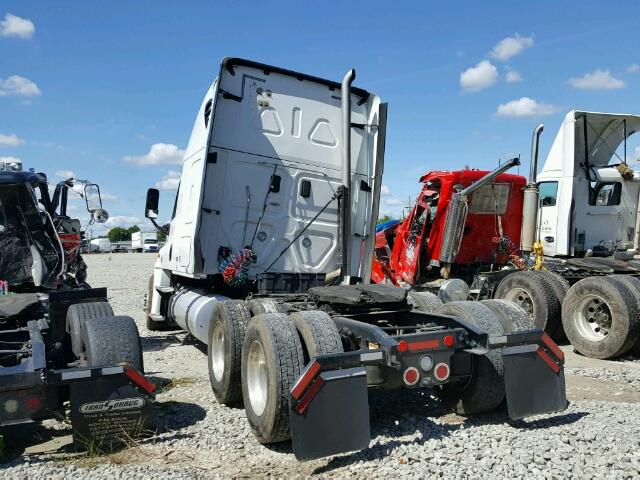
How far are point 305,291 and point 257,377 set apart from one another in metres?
2.88

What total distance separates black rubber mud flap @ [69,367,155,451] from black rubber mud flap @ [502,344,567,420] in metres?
2.75

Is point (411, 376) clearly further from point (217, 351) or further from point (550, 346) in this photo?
point (217, 351)

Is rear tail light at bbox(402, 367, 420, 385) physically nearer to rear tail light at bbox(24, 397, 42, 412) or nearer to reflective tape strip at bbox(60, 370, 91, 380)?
reflective tape strip at bbox(60, 370, 91, 380)

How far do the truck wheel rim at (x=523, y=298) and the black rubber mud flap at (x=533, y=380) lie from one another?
445cm

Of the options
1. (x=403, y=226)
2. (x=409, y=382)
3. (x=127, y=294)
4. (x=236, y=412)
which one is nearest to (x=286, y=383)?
(x=409, y=382)

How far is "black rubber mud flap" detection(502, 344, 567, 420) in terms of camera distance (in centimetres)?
468

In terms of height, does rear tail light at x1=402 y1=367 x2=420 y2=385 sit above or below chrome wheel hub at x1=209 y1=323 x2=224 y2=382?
above

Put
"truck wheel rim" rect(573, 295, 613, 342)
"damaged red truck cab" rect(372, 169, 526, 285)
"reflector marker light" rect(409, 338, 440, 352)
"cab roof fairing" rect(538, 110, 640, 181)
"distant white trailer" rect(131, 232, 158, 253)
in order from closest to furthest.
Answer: "reflector marker light" rect(409, 338, 440, 352)
"truck wheel rim" rect(573, 295, 613, 342)
"cab roof fairing" rect(538, 110, 640, 181)
"damaged red truck cab" rect(372, 169, 526, 285)
"distant white trailer" rect(131, 232, 158, 253)

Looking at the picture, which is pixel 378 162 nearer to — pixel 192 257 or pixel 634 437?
pixel 192 257

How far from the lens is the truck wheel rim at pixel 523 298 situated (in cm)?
925

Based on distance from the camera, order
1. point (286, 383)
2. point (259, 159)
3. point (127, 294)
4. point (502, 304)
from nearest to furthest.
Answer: point (286, 383) → point (502, 304) → point (259, 159) → point (127, 294)

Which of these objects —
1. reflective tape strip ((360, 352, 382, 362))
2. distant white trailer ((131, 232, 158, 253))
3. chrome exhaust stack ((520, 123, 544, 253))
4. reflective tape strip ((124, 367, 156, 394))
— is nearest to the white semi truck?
reflective tape strip ((360, 352, 382, 362))

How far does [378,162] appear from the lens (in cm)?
804

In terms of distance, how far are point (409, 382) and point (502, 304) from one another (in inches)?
57.5
